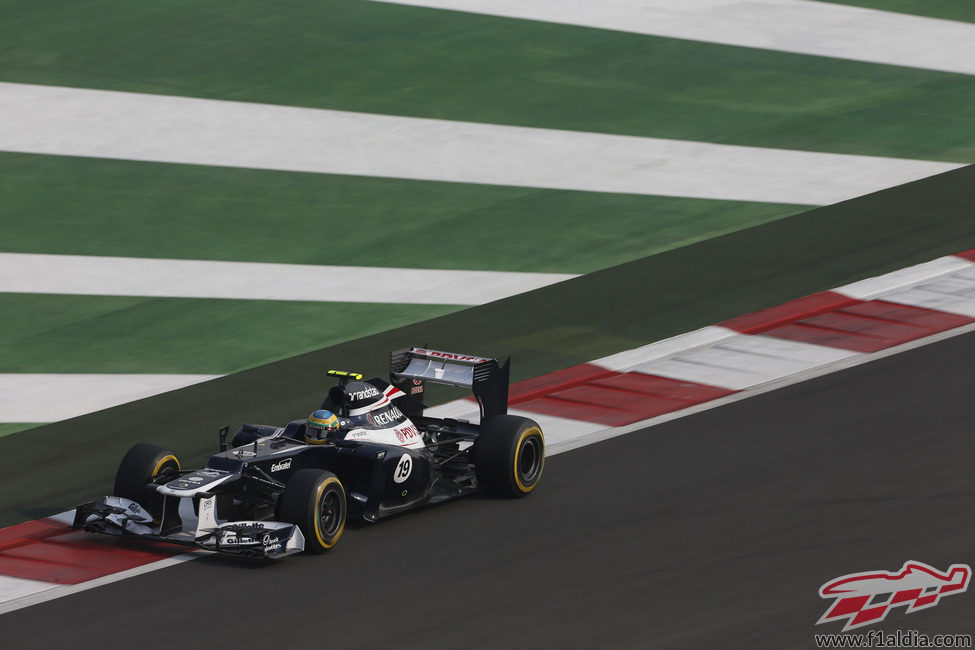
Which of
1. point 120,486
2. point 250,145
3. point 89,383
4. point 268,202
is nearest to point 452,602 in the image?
point 120,486

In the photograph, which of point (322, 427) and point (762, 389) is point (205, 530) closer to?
point (322, 427)

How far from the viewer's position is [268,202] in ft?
58.4

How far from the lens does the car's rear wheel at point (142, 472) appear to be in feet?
34.7

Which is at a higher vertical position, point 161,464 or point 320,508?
point 161,464

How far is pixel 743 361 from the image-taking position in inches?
553

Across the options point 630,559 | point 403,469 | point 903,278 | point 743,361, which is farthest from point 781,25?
point 630,559

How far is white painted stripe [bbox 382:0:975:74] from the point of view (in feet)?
72.2

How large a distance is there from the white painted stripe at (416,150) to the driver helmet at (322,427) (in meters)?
7.94

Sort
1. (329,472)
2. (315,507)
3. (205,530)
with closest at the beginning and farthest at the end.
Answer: (315,507)
(205,530)
(329,472)

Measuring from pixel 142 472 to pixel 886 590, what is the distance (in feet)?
16.7

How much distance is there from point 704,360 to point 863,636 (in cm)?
561

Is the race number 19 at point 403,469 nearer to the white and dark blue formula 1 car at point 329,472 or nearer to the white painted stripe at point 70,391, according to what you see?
the white and dark blue formula 1 car at point 329,472

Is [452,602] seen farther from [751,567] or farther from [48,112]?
[48,112]

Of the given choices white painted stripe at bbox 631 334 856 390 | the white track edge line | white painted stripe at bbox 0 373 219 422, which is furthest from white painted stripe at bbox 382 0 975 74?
white painted stripe at bbox 0 373 219 422
